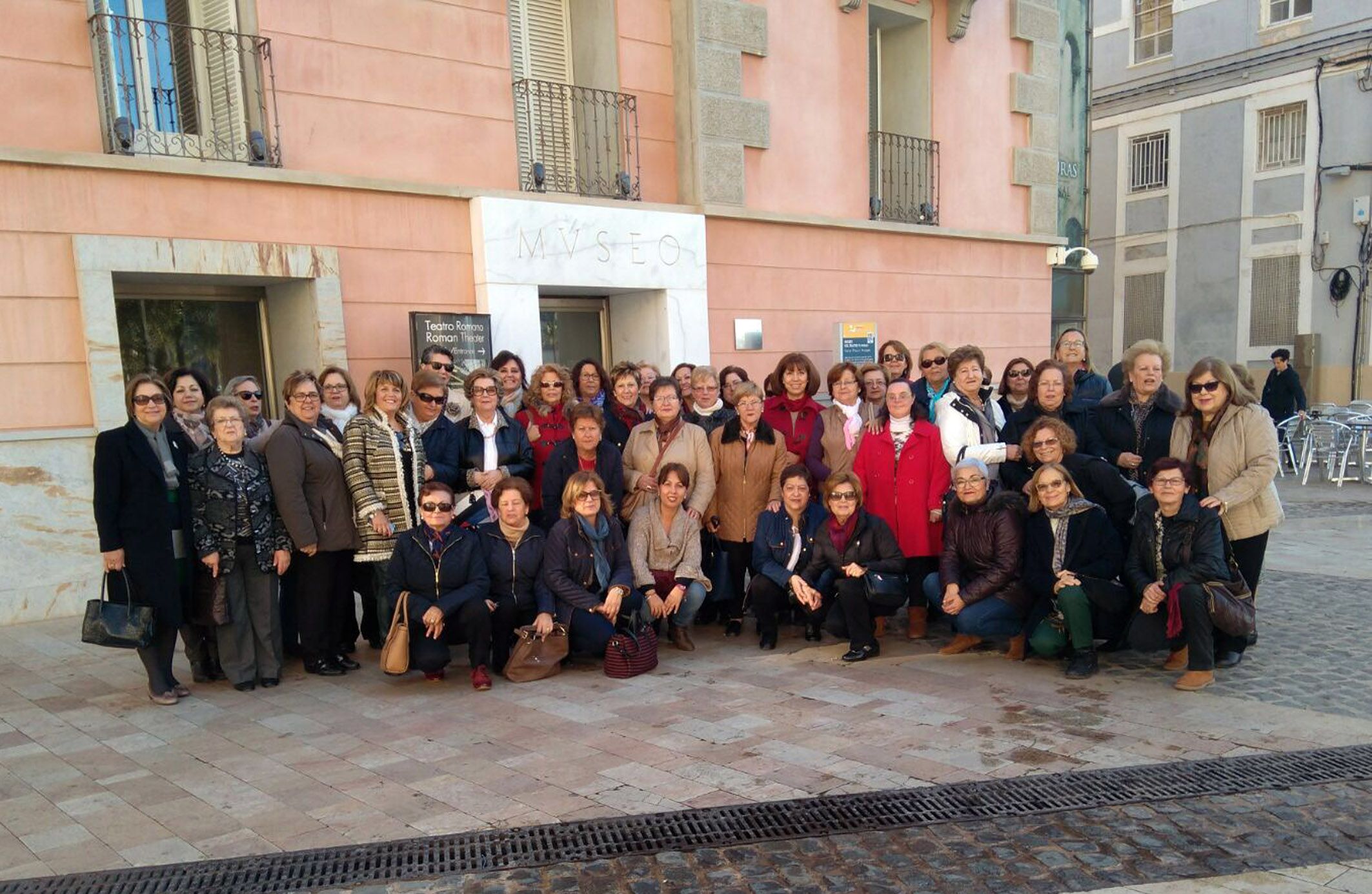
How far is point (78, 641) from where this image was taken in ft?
23.1

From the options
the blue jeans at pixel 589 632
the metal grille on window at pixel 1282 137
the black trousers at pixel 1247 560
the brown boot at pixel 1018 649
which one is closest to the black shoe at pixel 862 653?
the brown boot at pixel 1018 649

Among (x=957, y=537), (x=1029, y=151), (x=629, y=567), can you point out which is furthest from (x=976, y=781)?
(x=1029, y=151)

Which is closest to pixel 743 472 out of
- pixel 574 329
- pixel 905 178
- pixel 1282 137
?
pixel 574 329

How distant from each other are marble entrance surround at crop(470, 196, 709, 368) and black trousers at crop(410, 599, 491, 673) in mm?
Answer: 4105

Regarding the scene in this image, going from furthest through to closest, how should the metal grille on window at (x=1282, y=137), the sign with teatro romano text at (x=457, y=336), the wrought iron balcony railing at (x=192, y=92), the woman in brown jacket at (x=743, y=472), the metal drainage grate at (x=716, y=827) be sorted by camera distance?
the metal grille on window at (x=1282, y=137), the sign with teatro romano text at (x=457, y=336), the wrought iron balcony railing at (x=192, y=92), the woman in brown jacket at (x=743, y=472), the metal drainage grate at (x=716, y=827)

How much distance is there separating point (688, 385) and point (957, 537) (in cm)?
264

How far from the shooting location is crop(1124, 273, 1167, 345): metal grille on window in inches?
982

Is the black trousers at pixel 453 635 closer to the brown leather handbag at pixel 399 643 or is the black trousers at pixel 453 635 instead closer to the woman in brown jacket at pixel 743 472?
the brown leather handbag at pixel 399 643

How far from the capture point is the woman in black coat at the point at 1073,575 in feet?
18.9

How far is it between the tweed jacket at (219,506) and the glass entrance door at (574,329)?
5.26 meters

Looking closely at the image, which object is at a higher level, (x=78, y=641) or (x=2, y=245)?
(x=2, y=245)

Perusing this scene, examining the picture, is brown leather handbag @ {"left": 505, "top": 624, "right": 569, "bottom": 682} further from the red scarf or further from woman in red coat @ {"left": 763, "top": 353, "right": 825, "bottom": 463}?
woman in red coat @ {"left": 763, "top": 353, "right": 825, "bottom": 463}

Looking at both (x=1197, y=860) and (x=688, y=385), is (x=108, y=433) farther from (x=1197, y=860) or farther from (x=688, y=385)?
(x=1197, y=860)

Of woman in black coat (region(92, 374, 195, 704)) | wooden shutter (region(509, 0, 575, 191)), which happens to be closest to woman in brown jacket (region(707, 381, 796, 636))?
woman in black coat (region(92, 374, 195, 704))
